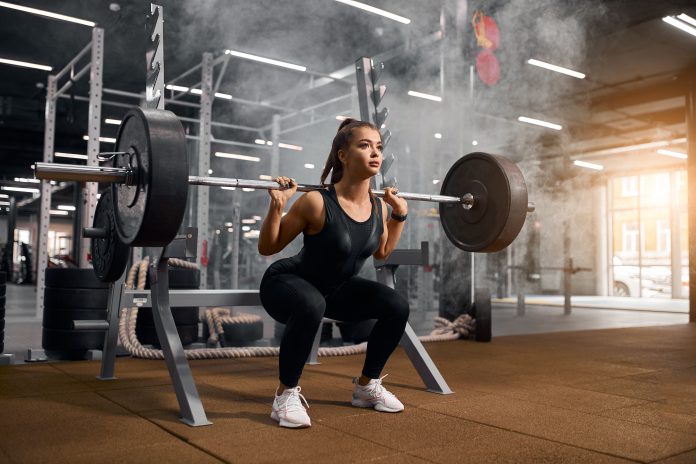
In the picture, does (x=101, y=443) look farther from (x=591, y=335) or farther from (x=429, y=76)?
(x=429, y=76)

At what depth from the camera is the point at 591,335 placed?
13.4 feet

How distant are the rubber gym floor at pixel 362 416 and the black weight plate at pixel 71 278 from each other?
1.28 feet

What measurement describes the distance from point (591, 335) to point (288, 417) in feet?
10.5

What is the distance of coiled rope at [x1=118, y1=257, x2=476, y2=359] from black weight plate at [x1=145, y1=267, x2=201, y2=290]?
0.03 metres

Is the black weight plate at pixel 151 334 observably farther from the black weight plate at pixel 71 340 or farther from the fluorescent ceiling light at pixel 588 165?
the fluorescent ceiling light at pixel 588 165

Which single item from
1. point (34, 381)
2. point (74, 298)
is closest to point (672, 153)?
point (74, 298)

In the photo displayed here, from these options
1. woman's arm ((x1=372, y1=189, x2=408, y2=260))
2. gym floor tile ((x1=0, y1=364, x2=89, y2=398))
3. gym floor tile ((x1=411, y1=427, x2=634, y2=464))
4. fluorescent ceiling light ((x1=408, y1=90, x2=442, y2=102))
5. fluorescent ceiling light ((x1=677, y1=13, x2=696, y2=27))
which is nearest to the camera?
gym floor tile ((x1=411, y1=427, x2=634, y2=464))

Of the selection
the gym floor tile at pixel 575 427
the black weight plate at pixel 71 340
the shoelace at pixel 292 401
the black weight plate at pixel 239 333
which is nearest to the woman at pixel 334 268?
the shoelace at pixel 292 401

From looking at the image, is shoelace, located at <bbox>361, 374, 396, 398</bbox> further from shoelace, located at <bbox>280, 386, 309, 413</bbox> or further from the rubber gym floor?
shoelace, located at <bbox>280, 386, 309, 413</bbox>

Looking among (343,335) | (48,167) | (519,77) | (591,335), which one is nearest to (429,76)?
(519,77)

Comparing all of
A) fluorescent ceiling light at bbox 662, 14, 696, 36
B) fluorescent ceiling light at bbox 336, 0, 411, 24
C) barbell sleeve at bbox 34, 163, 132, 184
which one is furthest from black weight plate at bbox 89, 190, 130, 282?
fluorescent ceiling light at bbox 662, 14, 696, 36

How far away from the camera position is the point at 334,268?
168 centimetres

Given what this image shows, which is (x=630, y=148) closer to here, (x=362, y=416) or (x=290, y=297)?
(x=362, y=416)

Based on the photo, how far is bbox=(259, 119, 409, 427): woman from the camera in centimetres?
156
